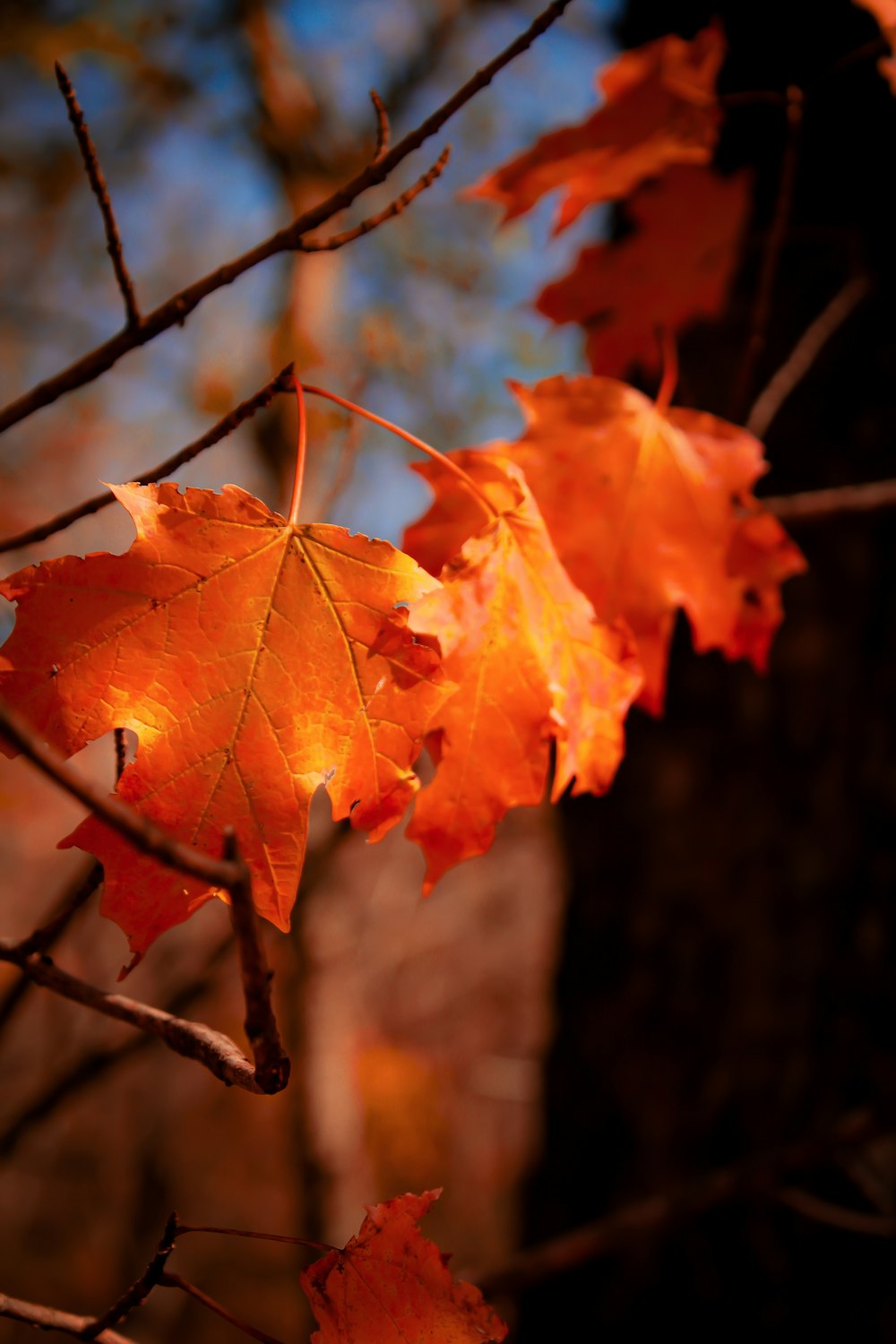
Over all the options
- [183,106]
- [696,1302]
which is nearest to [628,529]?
[696,1302]

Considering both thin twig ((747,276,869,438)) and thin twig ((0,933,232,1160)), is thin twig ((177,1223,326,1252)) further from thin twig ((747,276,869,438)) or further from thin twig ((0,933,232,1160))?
thin twig ((747,276,869,438))

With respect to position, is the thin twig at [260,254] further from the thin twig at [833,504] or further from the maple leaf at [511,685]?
the thin twig at [833,504]

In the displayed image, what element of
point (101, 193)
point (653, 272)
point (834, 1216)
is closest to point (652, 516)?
point (653, 272)

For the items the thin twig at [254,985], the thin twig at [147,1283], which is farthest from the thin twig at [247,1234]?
the thin twig at [254,985]

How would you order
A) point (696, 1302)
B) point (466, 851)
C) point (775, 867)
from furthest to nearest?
1. point (775, 867)
2. point (696, 1302)
3. point (466, 851)

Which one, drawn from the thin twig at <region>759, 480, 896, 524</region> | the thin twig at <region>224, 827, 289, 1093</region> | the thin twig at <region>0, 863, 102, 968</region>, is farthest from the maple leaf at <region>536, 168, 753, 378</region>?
the thin twig at <region>224, 827, 289, 1093</region>

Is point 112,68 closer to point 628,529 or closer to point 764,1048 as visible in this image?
point 628,529
